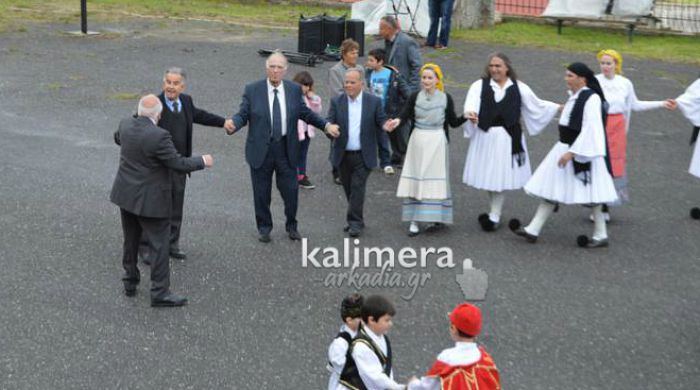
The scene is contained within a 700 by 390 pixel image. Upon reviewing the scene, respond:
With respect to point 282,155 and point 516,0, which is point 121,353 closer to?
point 282,155

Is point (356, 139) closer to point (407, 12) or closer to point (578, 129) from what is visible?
point (578, 129)

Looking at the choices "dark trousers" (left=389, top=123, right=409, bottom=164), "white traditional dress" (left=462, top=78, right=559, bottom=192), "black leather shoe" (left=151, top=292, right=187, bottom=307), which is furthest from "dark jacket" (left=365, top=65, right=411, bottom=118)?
"black leather shoe" (left=151, top=292, right=187, bottom=307)

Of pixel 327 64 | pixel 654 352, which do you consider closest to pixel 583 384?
pixel 654 352

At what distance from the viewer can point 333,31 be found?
19.0 meters

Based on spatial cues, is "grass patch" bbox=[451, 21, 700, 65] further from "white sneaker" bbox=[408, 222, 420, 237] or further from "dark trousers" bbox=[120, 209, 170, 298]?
"dark trousers" bbox=[120, 209, 170, 298]

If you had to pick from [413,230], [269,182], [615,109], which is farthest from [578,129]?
[269,182]

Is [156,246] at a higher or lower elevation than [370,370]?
lower

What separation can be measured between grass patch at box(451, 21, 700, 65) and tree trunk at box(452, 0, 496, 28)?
26 centimetres

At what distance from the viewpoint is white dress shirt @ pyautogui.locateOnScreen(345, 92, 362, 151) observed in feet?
34.3

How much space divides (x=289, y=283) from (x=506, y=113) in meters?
2.91

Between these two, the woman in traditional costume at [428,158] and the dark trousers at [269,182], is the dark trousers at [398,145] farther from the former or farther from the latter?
→ the dark trousers at [269,182]

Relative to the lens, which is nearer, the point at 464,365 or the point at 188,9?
the point at 464,365

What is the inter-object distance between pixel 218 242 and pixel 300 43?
9.42 meters

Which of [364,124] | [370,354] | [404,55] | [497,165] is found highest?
[404,55]
